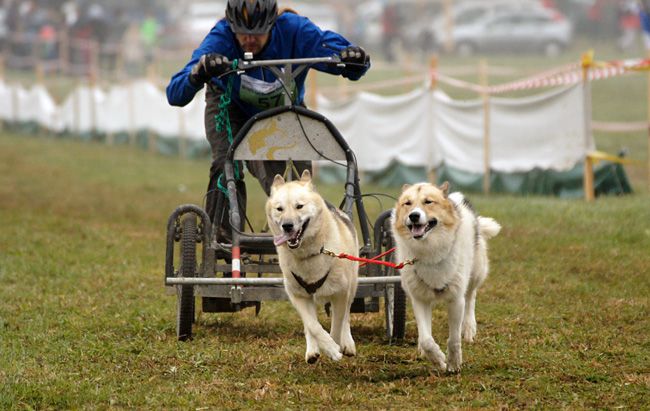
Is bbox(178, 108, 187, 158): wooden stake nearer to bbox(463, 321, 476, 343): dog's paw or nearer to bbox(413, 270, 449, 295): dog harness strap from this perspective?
bbox(463, 321, 476, 343): dog's paw

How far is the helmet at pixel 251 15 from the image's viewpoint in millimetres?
7441

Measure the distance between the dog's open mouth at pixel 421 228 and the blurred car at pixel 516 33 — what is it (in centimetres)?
4020

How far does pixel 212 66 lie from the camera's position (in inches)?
280

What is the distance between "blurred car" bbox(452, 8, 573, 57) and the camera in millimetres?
45750

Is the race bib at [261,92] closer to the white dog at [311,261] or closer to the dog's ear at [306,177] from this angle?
the dog's ear at [306,177]

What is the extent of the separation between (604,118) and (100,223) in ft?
51.0

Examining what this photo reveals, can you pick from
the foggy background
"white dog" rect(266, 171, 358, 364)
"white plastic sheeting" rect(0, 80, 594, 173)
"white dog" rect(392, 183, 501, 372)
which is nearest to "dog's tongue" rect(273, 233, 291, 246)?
"white dog" rect(266, 171, 358, 364)

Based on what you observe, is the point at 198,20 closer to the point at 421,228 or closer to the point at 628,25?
the point at 628,25

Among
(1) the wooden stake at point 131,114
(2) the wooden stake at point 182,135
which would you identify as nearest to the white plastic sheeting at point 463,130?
(2) the wooden stake at point 182,135

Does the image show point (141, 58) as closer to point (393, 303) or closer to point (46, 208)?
point (46, 208)

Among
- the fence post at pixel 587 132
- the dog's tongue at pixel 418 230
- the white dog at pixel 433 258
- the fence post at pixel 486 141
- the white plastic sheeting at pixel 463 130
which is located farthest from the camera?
the fence post at pixel 486 141

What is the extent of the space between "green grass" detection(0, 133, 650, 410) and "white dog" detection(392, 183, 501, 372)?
0.23 m

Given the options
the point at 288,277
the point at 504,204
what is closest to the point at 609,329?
the point at 288,277

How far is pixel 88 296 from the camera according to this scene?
9.39 m
